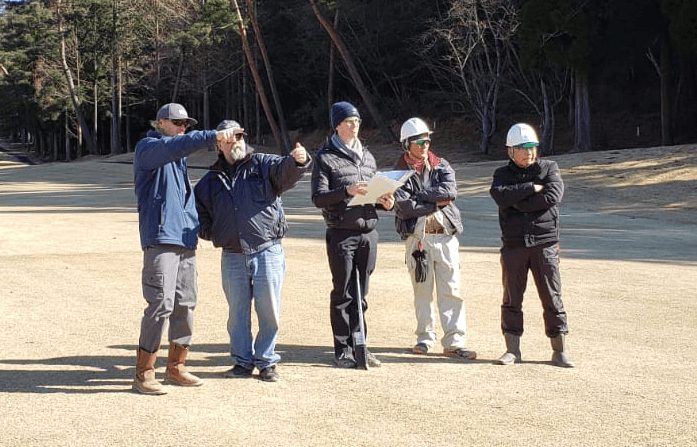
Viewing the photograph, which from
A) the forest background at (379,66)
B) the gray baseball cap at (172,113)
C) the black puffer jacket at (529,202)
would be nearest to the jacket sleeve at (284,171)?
the gray baseball cap at (172,113)

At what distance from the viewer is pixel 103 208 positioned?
78.7ft

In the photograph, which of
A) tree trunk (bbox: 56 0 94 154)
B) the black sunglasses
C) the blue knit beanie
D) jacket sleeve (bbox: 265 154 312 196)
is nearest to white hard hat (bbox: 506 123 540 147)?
the blue knit beanie

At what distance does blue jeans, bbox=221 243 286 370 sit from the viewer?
6.60 m

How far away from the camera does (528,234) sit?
23.3 feet

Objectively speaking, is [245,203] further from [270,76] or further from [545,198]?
[270,76]

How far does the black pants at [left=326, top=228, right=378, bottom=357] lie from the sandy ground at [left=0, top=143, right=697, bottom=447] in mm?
312

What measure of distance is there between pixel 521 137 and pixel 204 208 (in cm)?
252

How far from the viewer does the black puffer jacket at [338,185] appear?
696 centimetres

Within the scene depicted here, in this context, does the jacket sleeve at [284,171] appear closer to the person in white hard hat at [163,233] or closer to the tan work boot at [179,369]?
the person in white hard hat at [163,233]

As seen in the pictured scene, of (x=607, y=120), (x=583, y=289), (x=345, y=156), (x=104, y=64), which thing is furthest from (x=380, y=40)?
(x=345, y=156)

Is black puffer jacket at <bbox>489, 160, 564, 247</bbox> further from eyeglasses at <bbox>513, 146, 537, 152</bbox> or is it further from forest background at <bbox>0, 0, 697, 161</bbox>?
forest background at <bbox>0, 0, 697, 161</bbox>

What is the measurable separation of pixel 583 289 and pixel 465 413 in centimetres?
547

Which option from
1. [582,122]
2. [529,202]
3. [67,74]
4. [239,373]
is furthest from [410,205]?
[67,74]

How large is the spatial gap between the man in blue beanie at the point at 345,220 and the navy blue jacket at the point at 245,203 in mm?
493
